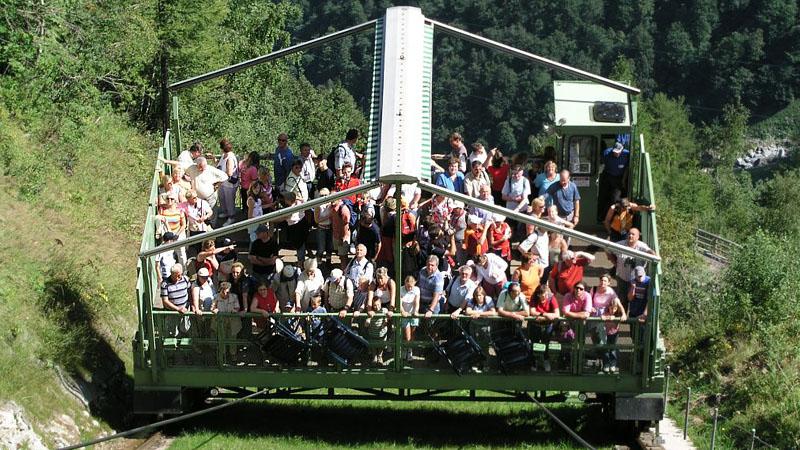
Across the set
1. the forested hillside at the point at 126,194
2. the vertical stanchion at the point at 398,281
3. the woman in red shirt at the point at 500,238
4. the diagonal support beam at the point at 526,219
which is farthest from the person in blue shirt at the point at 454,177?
the forested hillside at the point at 126,194

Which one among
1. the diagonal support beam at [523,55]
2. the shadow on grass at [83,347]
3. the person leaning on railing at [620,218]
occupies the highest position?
the diagonal support beam at [523,55]

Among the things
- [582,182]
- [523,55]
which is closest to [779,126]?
[582,182]

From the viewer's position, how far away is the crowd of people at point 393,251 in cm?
1655

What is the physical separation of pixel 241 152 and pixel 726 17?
12395 cm

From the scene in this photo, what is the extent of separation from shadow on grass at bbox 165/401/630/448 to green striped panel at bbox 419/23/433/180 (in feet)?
12.8

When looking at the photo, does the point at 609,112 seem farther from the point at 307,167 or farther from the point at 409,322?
the point at 409,322

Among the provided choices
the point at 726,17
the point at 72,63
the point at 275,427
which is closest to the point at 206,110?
the point at 72,63

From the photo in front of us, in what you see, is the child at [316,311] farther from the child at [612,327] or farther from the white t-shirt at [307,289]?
the child at [612,327]

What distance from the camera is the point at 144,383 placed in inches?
672

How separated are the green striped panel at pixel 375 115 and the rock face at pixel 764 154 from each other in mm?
130852

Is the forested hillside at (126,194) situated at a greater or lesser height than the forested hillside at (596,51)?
lesser

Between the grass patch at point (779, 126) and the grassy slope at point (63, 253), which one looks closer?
the grassy slope at point (63, 253)

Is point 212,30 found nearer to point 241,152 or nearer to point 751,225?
point 241,152

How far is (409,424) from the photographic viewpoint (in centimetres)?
1833
